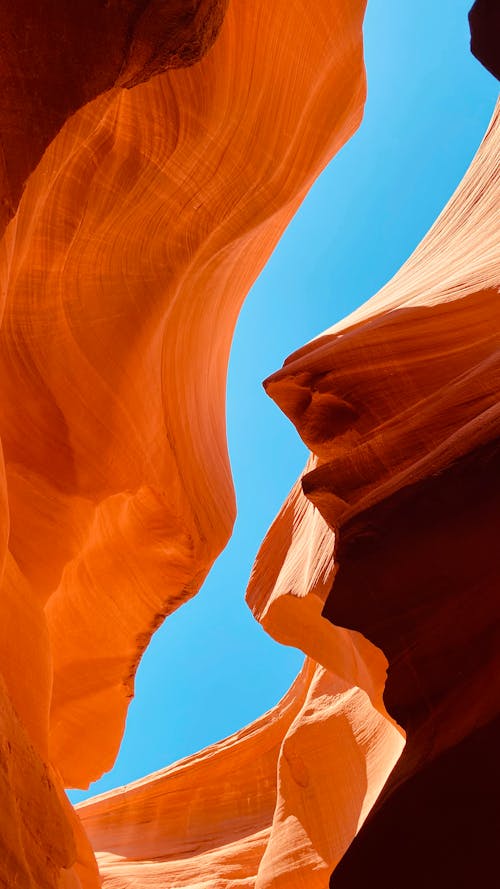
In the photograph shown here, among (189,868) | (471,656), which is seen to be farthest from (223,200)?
(189,868)

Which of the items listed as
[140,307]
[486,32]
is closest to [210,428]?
[140,307]

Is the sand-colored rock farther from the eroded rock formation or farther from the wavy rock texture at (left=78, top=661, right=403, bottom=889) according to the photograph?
the wavy rock texture at (left=78, top=661, right=403, bottom=889)

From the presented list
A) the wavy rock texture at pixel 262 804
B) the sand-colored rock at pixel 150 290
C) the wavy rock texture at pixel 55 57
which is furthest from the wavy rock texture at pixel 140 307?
the wavy rock texture at pixel 262 804

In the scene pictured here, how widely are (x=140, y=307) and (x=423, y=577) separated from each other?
9.29ft

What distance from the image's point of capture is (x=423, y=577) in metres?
3.47

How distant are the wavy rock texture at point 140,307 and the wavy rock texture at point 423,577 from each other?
129 cm

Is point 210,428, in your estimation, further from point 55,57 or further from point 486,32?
point 55,57

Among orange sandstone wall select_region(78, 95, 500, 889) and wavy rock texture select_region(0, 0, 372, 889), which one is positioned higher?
wavy rock texture select_region(0, 0, 372, 889)

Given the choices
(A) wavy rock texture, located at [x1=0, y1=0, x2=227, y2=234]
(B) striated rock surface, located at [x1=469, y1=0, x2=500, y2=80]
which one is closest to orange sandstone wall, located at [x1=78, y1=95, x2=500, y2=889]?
(B) striated rock surface, located at [x1=469, y1=0, x2=500, y2=80]

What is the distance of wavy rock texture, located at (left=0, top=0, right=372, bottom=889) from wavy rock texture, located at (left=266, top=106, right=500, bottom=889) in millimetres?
1292

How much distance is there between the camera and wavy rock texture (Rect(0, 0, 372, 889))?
16.6 ft

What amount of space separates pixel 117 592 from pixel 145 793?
4208 mm

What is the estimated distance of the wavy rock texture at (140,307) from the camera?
16.6 feet

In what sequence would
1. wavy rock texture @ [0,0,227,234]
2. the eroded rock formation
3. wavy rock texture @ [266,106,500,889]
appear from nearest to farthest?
wavy rock texture @ [0,0,227,234] → wavy rock texture @ [266,106,500,889] → the eroded rock formation
